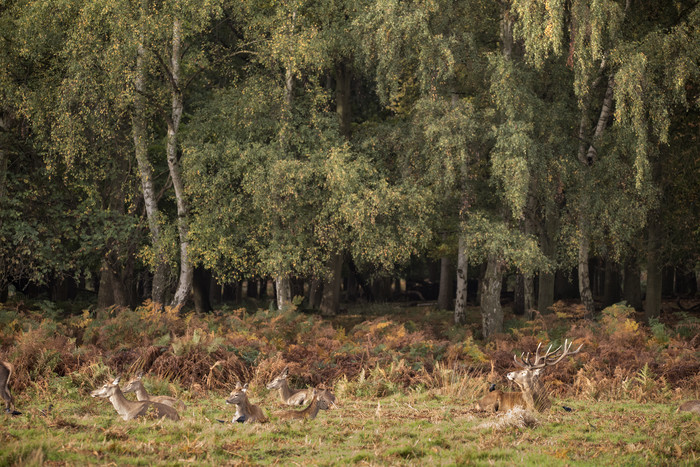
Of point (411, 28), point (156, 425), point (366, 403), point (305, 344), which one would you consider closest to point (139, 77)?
point (411, 28)

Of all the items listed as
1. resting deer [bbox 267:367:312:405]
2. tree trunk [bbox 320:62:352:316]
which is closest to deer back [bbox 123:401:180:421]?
resting deer [bbox 267:367:312:405]

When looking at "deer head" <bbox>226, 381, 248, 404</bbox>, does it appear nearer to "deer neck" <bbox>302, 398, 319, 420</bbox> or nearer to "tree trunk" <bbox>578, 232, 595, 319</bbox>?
"deer neck" <bbox>302, 398, 319, 420</bbox>

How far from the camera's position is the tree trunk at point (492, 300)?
2122cm

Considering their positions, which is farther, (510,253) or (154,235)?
(154,235)

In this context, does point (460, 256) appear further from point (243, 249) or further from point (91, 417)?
point (91, 417)

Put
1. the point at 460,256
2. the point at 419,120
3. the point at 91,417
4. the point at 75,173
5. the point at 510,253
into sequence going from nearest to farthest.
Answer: the point at 91,417 < the point at 510,253 < the point at 419,120 < the point at 75,173 < the point at 460,256

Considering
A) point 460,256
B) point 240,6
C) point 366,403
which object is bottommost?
point 366,403

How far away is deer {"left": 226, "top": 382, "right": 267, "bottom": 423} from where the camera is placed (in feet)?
31.7

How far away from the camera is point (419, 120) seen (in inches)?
813

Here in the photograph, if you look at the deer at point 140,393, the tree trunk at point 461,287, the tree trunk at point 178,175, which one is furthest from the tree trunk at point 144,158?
the deer at point 140,393

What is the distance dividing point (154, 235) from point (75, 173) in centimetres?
315

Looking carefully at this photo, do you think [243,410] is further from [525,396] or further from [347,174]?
[347,174]

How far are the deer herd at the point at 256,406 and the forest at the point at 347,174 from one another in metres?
2.08

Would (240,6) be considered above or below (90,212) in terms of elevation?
above
